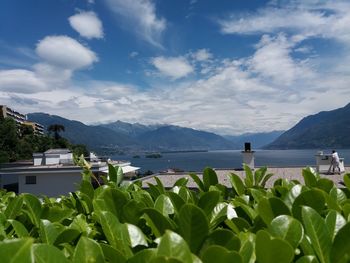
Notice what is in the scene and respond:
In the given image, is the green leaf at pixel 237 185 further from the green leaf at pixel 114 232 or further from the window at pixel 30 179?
the window at pixel 30 179

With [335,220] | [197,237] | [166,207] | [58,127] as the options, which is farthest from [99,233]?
[58,127]

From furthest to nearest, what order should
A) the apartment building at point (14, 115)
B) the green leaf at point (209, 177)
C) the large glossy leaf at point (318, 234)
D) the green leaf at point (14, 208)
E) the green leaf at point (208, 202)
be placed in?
the apartment building at point (14, 115), the green leaf at point (209, 177), the green leaf at point (14, 208), the green leaf at point (208, 202), the large glossy leaf at point (318, 234)

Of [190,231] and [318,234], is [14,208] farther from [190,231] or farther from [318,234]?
[318,234]

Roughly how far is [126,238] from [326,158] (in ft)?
65.3

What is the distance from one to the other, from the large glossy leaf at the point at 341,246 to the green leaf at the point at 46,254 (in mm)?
779

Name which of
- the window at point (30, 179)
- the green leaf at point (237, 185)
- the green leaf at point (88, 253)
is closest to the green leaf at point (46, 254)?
the green leaf at point (88, 253)

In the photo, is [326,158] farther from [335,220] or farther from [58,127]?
[58,127]

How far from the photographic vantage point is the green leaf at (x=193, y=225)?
1.38 m

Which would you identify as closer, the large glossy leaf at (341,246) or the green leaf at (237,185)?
the large glossy leaf at (341,246)

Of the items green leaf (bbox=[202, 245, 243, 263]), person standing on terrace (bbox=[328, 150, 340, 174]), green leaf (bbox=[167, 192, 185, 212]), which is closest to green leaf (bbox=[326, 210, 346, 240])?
green leaf (bbox=[202, 245, 243, 263])

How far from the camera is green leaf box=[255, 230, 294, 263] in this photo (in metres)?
1.06

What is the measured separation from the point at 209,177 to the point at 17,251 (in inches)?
78.3

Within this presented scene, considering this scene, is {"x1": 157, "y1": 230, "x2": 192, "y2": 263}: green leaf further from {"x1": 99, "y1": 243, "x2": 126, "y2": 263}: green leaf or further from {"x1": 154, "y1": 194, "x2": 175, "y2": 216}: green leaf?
{"x1": 154, "y1": 194, "x2": 175, "y2": 216}: green leaf

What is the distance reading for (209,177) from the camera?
2.81 meters
